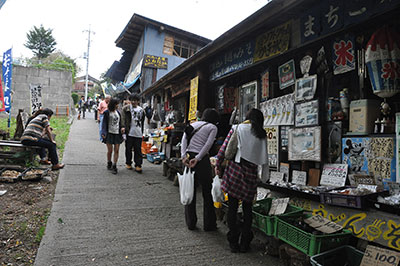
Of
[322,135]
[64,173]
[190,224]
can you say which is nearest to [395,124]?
[322,135]

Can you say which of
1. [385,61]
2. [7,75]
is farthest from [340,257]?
[7,75]

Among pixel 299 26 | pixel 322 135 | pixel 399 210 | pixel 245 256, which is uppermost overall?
pixel 299 26

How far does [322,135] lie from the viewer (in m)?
4.31

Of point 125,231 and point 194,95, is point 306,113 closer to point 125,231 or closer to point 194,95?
point 125,231

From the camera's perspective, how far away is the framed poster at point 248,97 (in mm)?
6026

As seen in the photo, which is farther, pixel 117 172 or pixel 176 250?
pixel 117 172

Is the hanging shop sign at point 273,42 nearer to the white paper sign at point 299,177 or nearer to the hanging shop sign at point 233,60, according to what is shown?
the hanging shop sign at point 233,60

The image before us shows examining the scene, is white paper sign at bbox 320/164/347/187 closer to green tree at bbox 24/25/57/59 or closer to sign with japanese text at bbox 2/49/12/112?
sign with japanese text at bbox 2/49/12/112

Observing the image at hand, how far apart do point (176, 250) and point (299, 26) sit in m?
4.03

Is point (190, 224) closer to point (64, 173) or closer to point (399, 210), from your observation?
point (399, 210)

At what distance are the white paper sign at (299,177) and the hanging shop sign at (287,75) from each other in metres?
1.65

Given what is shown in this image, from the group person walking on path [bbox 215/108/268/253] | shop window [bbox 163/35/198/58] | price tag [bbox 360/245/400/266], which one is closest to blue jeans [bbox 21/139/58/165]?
person walking on path [bbox 215/108/268/253]

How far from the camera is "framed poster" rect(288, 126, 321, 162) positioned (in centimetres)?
425

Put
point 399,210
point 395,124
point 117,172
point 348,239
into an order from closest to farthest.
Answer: point 399,210 → point 348,239 → point 395,124 → point 117,172
